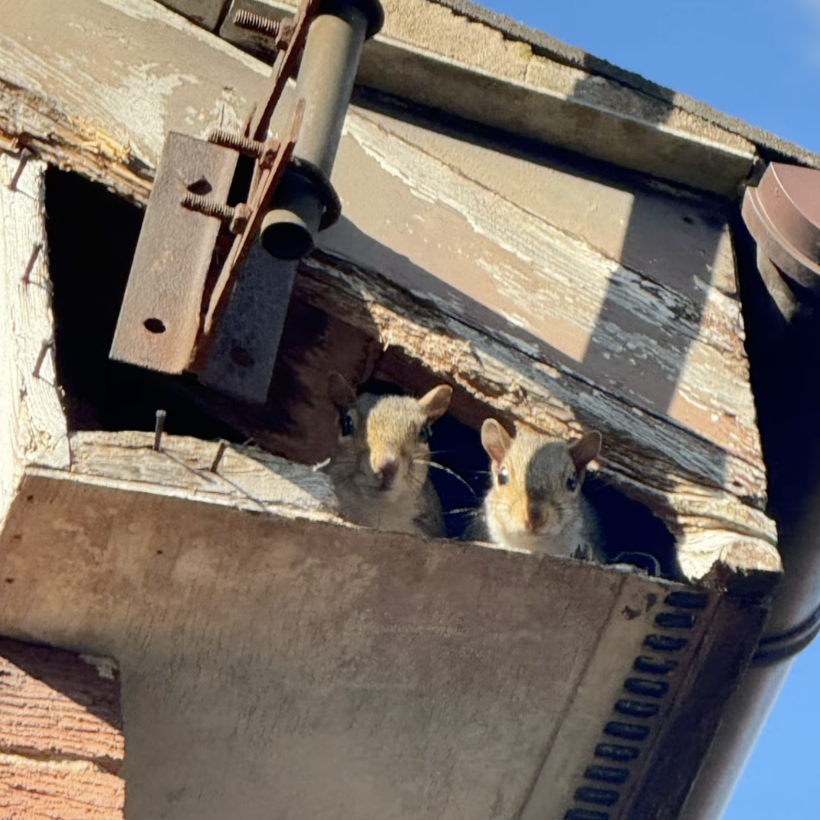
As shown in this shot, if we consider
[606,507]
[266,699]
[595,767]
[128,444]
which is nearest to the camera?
[128,444]

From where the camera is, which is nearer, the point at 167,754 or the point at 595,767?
the point at 167,754

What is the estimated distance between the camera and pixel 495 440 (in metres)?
3.15

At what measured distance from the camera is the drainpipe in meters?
2.90

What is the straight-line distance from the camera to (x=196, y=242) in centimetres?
228

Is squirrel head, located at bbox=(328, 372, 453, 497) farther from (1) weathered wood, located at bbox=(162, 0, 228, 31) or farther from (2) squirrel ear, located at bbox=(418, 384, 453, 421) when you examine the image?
(1) weathered wood, located at bbox=(162, 0, 228, 31)

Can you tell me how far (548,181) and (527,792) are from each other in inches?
44.7

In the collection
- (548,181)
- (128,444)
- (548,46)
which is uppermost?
(548,46)

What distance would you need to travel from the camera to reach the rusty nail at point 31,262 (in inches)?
94.3

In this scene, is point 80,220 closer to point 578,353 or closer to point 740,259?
point 578,353

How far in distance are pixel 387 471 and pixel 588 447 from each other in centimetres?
76

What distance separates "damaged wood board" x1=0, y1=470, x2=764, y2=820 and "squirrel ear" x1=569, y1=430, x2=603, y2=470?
7.9 inches

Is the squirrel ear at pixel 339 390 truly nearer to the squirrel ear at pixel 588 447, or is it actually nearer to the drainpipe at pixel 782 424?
the squirrel ear at pixel 588 447

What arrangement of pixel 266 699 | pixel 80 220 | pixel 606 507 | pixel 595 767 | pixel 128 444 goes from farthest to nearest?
1. pixel 606 507
2. pixel 80 220
3. pixel 595 767
4. pixel 266 699
5. pixel 128 444

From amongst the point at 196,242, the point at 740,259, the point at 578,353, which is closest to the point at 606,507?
the point at 740,259
